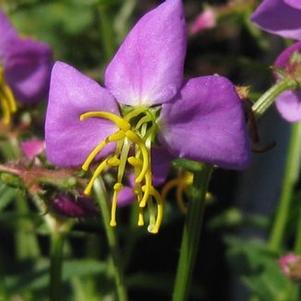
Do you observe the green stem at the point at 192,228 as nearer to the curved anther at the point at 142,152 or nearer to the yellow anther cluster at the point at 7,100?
the curved anther at the point at 142,152

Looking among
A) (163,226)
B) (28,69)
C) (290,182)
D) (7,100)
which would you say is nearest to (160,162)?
(7,100)

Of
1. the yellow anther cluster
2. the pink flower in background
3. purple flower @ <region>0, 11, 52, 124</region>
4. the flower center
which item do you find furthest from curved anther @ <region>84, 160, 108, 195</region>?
the pink flower in background

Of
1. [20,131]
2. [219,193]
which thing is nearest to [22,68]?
[20,131]

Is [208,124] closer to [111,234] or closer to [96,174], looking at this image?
[96,174]

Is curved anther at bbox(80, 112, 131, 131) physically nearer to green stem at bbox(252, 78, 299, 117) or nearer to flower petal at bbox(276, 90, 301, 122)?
green stem at bbox(252, 78, 299, 117)

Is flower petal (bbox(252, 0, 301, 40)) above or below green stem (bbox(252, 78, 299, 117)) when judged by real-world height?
Result: above

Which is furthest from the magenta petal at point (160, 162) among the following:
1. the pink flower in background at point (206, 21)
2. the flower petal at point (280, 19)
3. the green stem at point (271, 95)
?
the pink flower in background at point (206, 21)
